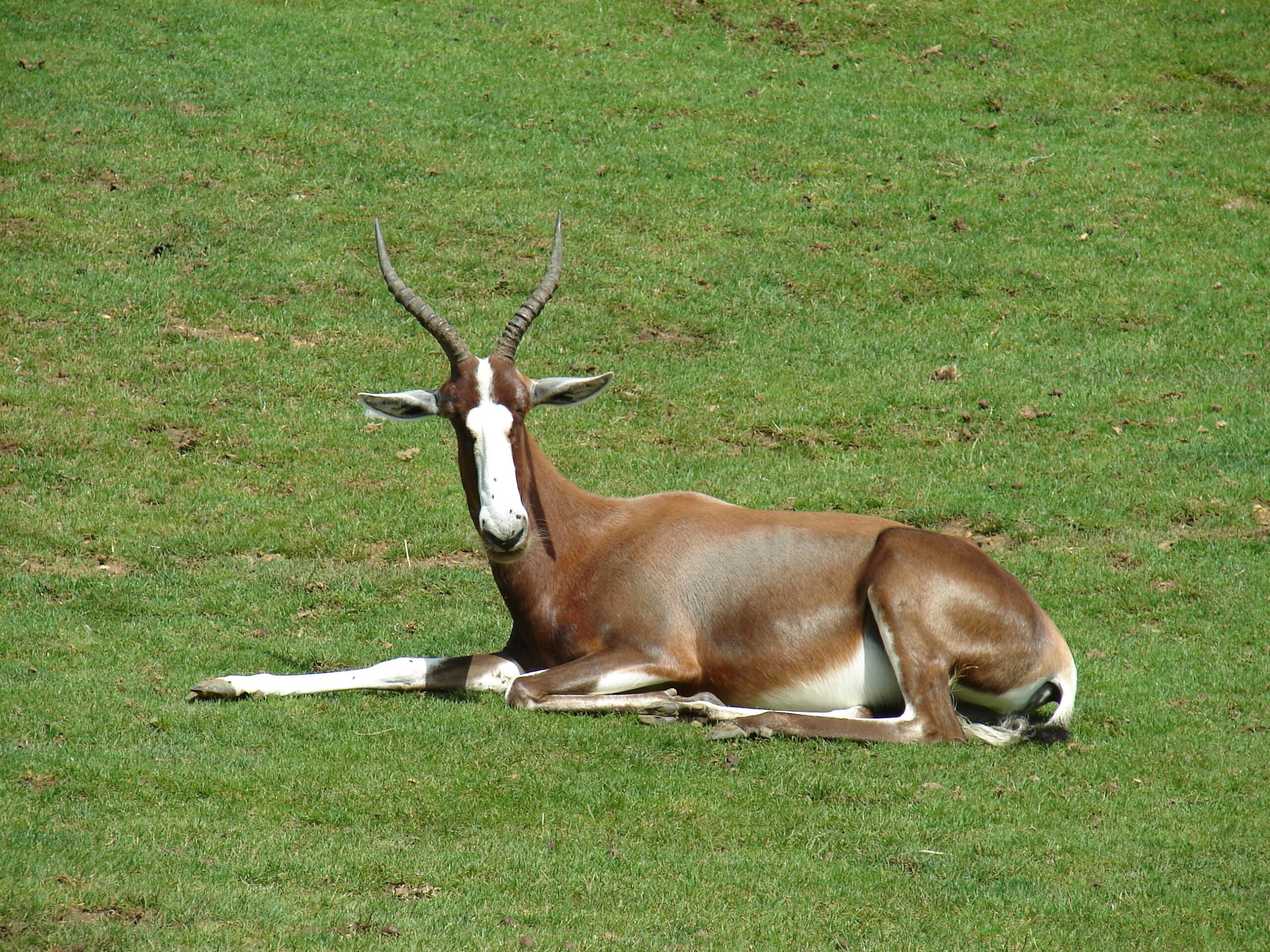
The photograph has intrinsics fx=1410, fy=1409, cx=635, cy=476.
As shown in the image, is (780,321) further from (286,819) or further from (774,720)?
(286,819)

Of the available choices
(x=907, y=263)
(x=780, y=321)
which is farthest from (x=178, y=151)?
(x=907, y=263)

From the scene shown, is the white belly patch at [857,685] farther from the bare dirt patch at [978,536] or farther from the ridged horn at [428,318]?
the bare dirt patch at [978,536]

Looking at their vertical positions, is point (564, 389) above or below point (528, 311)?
below

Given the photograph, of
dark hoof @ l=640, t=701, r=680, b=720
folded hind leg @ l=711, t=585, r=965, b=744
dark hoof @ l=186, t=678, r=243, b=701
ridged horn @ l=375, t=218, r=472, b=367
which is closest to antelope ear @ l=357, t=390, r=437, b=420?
ridged horn @ l=375, t=218, r=472, b=367

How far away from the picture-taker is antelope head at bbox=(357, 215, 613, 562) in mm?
8391

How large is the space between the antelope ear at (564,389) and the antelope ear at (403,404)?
663mm

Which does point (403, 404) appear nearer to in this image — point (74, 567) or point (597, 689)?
point (597, 689)

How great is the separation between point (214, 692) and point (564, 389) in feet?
9.56

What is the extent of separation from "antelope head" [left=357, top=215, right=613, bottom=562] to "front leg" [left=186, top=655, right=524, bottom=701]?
90 cm

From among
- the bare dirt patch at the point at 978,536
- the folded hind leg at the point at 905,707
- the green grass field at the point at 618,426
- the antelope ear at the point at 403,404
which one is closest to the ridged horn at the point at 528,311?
the antelope ear at the point at 403,404

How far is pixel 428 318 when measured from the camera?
9352 mm

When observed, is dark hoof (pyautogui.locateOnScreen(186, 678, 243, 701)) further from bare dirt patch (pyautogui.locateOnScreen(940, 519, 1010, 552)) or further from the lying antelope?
bare dirt patch (pyautogui.locateOnScreen(940, 519, 1010, 552))

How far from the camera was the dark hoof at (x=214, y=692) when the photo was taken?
8.75 meters

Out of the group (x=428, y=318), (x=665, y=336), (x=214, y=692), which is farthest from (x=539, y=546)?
(x=665, y=336)
